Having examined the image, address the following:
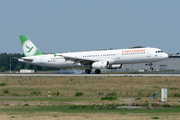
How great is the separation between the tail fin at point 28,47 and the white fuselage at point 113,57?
6.55 feet

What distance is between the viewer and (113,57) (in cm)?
6269

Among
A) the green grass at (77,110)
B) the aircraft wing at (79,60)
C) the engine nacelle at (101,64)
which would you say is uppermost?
the aircraft wing at (79,60)

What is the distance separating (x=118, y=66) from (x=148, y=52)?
8.49 meters

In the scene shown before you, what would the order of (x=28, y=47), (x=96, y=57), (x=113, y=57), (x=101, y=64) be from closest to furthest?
(x=101, y=64) → (x=113, y=57) → (x=96, y=57) → (x=28, y=47)

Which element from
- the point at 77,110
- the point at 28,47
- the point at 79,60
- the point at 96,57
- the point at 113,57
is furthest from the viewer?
the point at 28,47

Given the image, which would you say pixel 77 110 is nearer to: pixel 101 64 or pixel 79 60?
pixel 101 64

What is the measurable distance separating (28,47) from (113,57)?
77.6 ft

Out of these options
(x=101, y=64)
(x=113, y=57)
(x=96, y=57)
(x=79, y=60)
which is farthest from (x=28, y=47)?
(x=113, y=57)

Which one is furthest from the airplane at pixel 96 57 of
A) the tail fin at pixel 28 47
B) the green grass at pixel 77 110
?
the green grass at pixel 77 110

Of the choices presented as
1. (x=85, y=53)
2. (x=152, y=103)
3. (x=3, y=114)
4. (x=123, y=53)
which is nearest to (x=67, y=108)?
(x=3, y=114)

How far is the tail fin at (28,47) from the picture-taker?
72.6 m

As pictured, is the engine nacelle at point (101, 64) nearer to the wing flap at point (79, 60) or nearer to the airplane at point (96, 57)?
the airplane at point (96, 57)

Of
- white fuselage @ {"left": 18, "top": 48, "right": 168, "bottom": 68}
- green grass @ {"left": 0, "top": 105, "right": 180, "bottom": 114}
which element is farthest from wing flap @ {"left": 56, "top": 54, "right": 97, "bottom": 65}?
green grass @ {"left": 0, "top": 105, "right": 180, "bottom": 114}

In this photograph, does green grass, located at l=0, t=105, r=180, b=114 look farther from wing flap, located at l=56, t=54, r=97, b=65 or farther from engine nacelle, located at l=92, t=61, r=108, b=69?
wing flap, located at l=56, t=54, r=97, b=65
